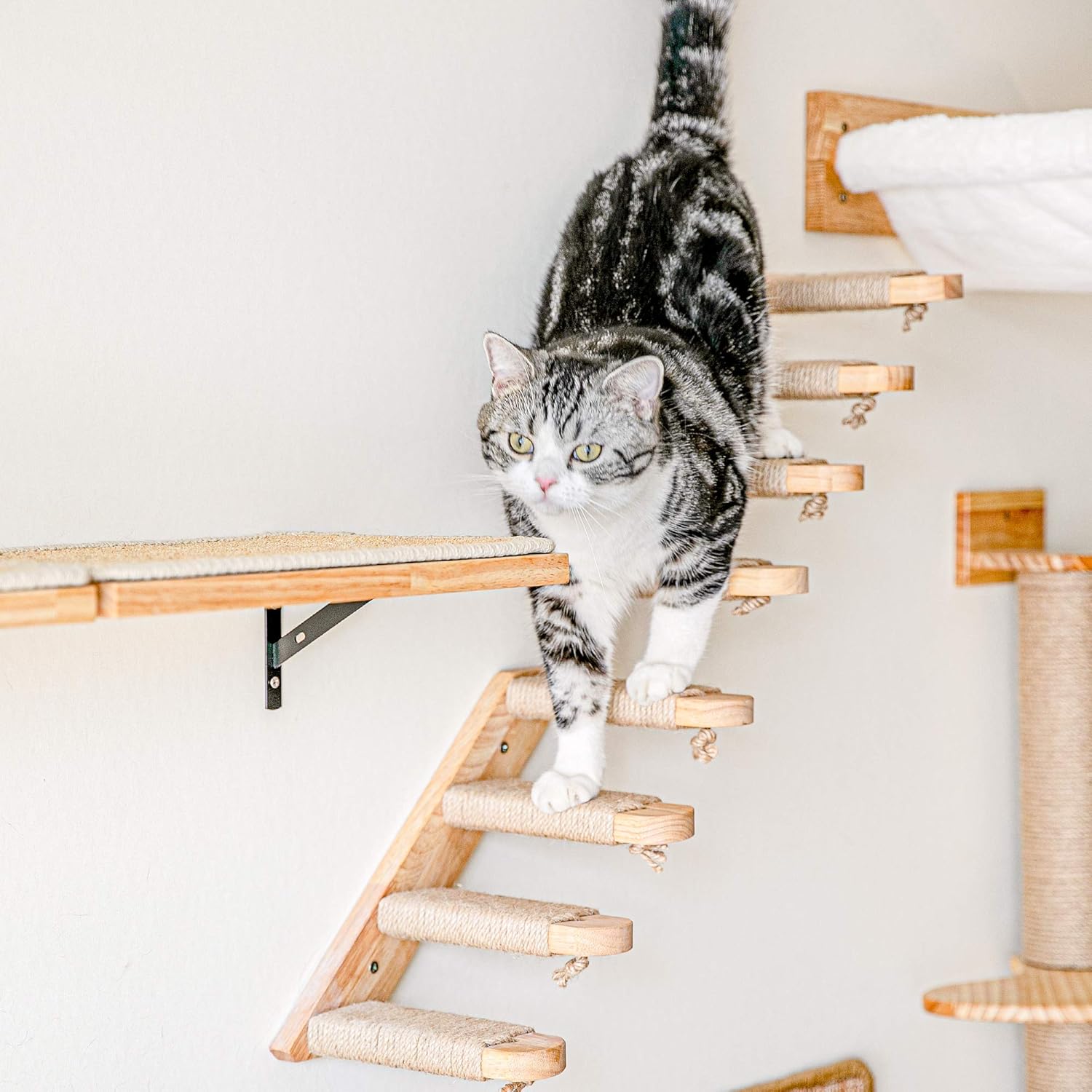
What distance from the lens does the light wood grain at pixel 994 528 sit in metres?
2.32

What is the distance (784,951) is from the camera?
85.7 inches

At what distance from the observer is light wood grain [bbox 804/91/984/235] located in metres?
2.07

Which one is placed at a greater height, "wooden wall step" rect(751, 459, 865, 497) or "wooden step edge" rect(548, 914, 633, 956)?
"wooden wall step" rect(751, 459, 865, 497)

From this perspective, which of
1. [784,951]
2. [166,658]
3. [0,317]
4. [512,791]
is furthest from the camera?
[784,951]

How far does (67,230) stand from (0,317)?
0.38ft

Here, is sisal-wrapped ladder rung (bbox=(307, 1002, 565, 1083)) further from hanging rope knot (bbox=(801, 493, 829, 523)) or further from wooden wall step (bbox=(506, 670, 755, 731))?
hanging rope knot (bbox=(801, 493, 829, 523))

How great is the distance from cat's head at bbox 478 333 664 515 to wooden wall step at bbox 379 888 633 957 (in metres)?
0.45

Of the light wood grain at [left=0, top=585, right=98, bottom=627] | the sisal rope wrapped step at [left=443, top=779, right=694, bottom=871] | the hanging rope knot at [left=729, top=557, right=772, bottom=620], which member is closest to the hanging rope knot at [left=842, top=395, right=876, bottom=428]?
the hanging rope knot at [left=729, top=557, right=772, bottom=620]

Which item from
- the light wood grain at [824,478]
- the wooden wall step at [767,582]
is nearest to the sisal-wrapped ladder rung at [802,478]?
the light wood grain at [824,478]

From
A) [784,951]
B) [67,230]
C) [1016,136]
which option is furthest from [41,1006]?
[1016,136]

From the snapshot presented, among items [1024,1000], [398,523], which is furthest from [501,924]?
[1024,1000]

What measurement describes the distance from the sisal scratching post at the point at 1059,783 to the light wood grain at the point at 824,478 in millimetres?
701

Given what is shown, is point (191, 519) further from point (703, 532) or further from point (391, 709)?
point (703, 532)

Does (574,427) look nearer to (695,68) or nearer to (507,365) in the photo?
(507,365)
